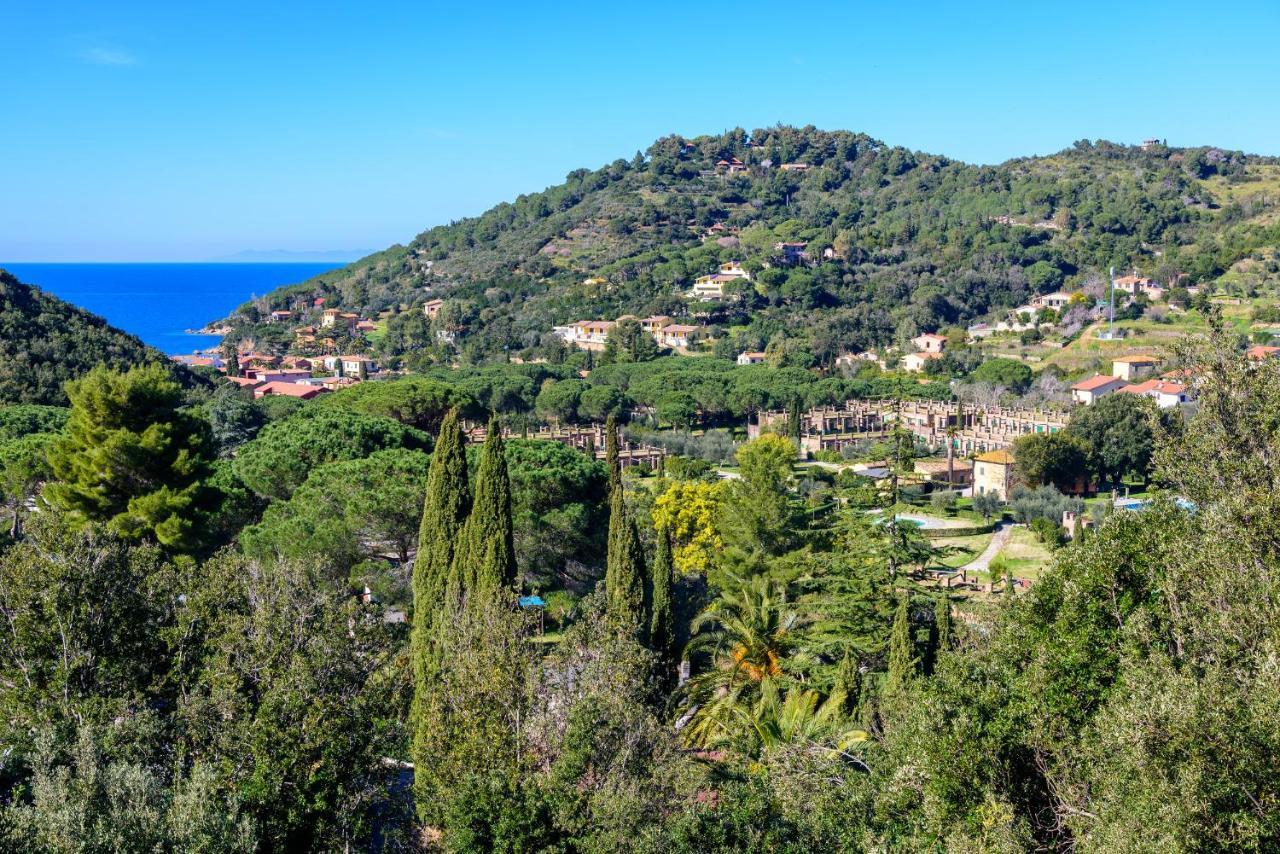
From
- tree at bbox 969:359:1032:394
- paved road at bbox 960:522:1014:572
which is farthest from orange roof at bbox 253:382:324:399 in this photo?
tree at bbox 969:359:1032:394

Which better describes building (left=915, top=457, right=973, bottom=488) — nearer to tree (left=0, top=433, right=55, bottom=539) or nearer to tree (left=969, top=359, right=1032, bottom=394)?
tree (left=969, top=359, right=1032, bottom=394)

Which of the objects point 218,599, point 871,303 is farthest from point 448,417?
point 871,303

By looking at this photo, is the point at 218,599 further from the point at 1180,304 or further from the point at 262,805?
the point at 1180,304

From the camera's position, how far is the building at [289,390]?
51656 mm

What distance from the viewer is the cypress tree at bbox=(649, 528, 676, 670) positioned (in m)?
15.3

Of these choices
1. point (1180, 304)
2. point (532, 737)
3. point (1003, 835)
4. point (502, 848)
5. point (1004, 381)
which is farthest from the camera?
point (1180, 304)

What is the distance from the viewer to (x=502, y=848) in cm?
768

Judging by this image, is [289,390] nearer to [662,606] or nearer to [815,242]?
[662,606]

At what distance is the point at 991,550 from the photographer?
95.5 feet

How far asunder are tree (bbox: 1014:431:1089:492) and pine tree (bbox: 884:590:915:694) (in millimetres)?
22982

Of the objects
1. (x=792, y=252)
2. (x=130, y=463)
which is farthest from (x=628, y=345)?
(x=130, y=463)

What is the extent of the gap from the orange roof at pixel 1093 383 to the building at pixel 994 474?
50.7ft

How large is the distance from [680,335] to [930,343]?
55.8ft

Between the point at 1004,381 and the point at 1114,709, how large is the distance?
51123 millimetres
